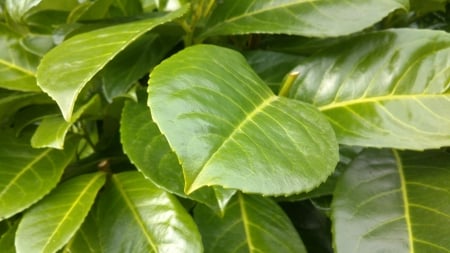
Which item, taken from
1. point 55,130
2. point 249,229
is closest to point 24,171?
point 55,130

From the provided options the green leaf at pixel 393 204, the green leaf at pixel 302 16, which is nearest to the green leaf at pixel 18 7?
the green leaf at pixel 302 16

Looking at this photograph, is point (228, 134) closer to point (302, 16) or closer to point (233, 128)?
point (233, 128)

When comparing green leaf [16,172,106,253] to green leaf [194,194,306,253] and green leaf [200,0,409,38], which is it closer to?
green leaf [194,194,306,253]

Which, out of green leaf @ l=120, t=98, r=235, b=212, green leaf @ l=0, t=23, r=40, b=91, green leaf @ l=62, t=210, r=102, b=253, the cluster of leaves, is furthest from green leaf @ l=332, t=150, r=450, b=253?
green leaf @ l=0, t=23, r=40, b=91

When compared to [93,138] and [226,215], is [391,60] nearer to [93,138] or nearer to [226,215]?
[226,215]

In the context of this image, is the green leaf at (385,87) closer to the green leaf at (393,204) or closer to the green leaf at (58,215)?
the green leaf at (393,204)

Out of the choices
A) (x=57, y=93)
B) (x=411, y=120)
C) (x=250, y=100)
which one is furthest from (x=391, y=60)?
(x=57, y=93)

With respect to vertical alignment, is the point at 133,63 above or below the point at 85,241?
above
